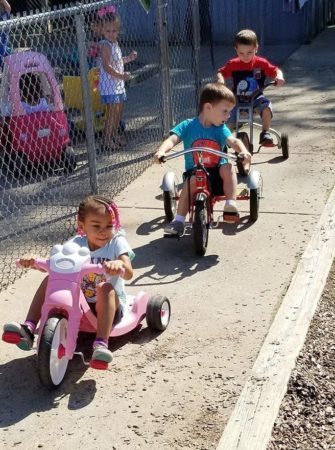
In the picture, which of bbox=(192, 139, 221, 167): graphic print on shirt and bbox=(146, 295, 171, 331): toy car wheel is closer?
bbox=(146, 295, 171, 331): toy car wheel

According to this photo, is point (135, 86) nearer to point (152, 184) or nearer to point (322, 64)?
point (322, 64)

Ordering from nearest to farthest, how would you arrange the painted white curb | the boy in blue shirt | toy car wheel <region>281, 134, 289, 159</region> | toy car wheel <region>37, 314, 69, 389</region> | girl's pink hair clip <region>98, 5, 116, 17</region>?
the painted white curb < toy car wheel <region>37, 314, 69, 389</region> < the boy in blue shirt < toy car wheel <region>281, 134, 289, 159</region> < girl's pink hair clip <region>98, 5, 116, 17</region>

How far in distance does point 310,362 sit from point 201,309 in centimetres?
82

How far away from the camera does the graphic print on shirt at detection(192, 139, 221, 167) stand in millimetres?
5805

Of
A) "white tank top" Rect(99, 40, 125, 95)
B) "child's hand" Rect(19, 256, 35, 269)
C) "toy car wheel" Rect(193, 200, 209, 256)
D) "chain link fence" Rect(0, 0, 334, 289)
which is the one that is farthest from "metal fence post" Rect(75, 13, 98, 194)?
"child's hand" Rect(19, 256, 35, 269)

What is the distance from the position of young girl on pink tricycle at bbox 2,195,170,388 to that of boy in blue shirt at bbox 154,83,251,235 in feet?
4.43

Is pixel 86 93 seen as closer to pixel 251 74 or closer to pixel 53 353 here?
pixel 251 74

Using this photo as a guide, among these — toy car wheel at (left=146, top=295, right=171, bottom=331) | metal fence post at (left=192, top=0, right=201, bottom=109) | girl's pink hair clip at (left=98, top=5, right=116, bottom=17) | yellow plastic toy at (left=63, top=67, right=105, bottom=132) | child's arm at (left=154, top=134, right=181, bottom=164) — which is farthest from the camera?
metal fence post at (left=192, top=0, right=201, bottom=109)

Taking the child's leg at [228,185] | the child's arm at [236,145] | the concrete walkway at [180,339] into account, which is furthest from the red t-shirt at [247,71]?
the child's leg at [228,185]

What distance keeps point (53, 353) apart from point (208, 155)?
2.42 m

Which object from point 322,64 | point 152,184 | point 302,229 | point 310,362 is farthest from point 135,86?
point 310,362

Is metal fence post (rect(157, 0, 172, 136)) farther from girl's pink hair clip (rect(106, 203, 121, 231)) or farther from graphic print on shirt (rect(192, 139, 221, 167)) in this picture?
girl's pink hair clip (rect(106, 203, 121, 231))

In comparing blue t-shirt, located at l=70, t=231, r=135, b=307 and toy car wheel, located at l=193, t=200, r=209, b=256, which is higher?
blue t-shirt, located at l=70, t=231, r=135, b=307

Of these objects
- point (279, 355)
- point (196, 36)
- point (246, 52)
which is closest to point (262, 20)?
point (196, 36)
